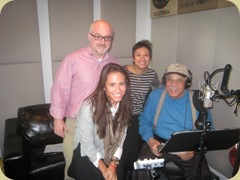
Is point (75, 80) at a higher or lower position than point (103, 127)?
higher

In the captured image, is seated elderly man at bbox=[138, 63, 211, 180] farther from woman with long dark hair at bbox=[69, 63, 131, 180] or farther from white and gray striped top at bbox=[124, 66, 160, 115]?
woman with long dark hair at bbox=[69, 63, 131, 180]

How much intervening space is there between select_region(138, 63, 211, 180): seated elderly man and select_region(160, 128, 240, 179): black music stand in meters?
0.39

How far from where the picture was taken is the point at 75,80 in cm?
162

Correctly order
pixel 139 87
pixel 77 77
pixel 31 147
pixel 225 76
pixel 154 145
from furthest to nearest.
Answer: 1. pixel 31 147
2. pixel 139 87
3. pixel 154 145
4. pixel 77 77
5. pixel 225 76

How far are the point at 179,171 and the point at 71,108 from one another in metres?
1.02

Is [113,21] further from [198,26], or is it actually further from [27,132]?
[27,132]

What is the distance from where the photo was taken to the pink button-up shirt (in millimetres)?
1598

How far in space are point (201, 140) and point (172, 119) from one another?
578 mm

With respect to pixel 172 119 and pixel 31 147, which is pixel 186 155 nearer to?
pixel 172 119

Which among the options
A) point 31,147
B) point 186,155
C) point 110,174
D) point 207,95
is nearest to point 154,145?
point 186,155

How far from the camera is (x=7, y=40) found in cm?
222

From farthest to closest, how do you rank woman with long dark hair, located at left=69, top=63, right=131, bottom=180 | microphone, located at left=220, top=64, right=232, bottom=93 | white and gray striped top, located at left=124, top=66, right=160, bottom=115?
white and gray striped top, located at left=124, top=66, right=160, bottom=115 < woman with long dark hair, located at left=69, top=63, right=131, bottom=180 < microphone, located at left=220, top=64, right=232, bottom=93

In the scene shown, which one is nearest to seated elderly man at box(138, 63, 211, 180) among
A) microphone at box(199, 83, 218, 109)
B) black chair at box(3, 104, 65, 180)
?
microphone at box(199, 83, 218, 109)

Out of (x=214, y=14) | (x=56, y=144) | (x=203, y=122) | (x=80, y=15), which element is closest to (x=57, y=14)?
(x=80, y=15)
